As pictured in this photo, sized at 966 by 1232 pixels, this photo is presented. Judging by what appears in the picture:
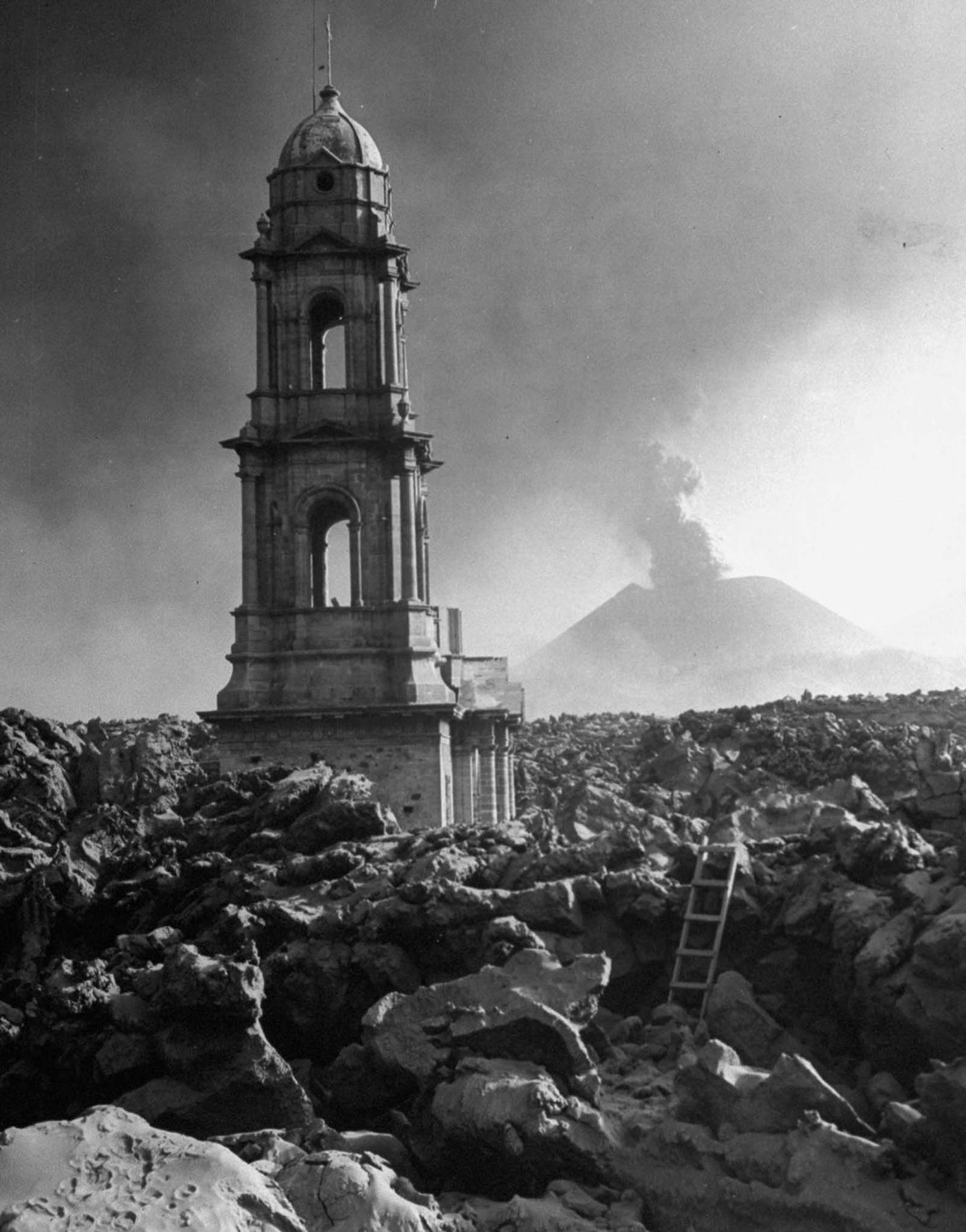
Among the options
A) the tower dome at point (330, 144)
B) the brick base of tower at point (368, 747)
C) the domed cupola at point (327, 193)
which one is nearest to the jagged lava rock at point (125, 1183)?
the brick base of tower at point (368, 747)

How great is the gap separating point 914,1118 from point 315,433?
2117 centimetres

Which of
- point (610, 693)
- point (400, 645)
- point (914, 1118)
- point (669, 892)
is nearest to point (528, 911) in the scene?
point (669, 892)

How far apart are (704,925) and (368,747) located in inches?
573

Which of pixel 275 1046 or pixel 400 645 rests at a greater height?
pixel 400 645

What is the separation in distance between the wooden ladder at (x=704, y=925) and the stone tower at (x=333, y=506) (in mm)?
13629

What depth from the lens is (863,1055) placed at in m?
12.2

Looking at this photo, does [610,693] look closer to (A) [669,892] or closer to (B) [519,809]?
(B) [519,809]

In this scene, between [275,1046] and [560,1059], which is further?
[275,1046]

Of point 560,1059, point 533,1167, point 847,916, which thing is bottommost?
point 533,1167

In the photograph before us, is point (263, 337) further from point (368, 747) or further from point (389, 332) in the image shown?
point (368, 747)

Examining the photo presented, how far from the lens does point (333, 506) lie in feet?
96.5

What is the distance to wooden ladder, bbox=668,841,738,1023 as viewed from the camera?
43.7ft

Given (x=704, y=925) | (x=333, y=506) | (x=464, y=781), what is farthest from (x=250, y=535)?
(x=704, y=925)

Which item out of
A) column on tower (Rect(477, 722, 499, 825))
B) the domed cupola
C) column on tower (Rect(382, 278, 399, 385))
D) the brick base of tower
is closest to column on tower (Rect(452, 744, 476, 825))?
column on tower (Rect(477, 722, 499, 825))
